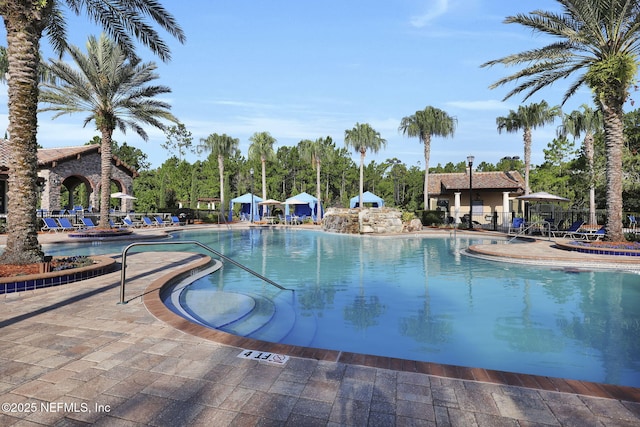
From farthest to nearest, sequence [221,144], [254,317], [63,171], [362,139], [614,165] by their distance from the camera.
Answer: [221,144] → [362,139] → [63,171] → [614,165] → [254,317]

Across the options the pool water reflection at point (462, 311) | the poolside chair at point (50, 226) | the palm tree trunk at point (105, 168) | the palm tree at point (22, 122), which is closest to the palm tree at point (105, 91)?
the palm tree trunk at point (105, 168)

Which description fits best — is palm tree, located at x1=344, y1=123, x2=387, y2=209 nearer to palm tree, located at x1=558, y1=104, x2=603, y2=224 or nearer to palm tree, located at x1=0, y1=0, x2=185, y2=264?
palm tree, located at x1=558, y1=104, x2=603, y2=224

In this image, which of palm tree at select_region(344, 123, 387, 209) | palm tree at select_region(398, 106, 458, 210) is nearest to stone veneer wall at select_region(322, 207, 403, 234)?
palm tree at select_region(344, 123, 387, 209)

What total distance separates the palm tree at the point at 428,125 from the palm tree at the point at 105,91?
72.4 feet

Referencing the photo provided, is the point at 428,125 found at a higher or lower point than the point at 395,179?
higher

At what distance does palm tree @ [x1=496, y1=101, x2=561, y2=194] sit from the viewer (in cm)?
2870

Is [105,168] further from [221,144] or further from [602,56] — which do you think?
[602,56]

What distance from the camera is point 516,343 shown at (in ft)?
16.8

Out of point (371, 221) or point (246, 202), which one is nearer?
point (371, 221)

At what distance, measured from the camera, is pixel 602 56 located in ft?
40.9

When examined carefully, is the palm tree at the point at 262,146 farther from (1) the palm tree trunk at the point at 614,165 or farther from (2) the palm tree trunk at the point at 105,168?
(1) the palm tree trunk at the point at 614,165

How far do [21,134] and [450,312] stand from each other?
906cm

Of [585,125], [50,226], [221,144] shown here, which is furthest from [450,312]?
[221,144]

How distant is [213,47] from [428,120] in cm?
2387
